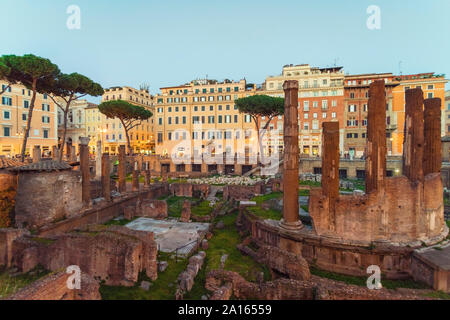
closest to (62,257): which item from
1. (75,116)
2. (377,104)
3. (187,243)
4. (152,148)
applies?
(187,243)

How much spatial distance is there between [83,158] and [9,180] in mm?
4066

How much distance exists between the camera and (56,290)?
260 inches

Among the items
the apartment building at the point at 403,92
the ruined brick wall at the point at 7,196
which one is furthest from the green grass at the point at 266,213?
the apartment building at the point at 403,92

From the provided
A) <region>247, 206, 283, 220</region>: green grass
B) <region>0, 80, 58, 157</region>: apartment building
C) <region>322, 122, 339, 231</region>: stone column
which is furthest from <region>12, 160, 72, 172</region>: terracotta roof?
<region>0, 80, 58, 157</region>: apartment building

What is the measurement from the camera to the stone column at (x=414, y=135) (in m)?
11.0

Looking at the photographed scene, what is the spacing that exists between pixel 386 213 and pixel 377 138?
11.1 ft

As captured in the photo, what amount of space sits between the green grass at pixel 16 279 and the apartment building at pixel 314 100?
42.9 metres

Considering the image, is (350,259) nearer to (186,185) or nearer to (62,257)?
(62,257)

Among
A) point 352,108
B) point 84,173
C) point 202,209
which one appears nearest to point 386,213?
point 202,209

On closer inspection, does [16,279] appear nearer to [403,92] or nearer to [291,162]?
[291,162]

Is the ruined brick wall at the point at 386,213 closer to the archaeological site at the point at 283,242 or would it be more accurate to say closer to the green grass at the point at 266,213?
the archaeological site at the point at 283,242
